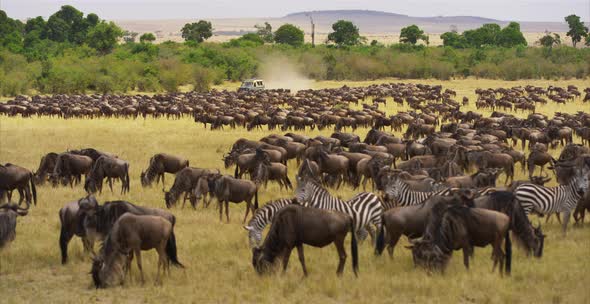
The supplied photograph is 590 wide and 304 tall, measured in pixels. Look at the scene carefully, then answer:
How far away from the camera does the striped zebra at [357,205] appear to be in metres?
13.4

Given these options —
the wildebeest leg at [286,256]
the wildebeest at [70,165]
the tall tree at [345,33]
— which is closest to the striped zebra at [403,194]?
the wildebeest leg at [286,256]

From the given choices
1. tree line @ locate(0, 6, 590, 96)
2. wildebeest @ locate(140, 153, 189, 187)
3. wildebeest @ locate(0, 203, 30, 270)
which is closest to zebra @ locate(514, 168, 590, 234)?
wildebeest @ locate(0, 203, 30, 270)

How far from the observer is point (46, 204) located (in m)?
18.6

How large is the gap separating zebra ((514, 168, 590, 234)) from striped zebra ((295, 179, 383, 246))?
2775 mm

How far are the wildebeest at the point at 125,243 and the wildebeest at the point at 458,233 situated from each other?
3.98m

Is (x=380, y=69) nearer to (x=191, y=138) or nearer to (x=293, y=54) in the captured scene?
(x=293, y=54)

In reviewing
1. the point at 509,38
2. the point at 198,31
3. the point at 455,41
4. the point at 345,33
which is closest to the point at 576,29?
the point at 509,38

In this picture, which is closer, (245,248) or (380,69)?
(245,248)

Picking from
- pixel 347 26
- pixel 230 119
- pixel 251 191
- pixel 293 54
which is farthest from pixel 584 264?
pixel 347 26

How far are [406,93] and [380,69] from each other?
40.1m

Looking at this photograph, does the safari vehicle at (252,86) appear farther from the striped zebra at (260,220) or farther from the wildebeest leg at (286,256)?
the wildebeest leg at (286,256)

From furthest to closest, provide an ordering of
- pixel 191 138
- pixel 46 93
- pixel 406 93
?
pixel 46 93 < pixel 406 93 < pixel 191 138

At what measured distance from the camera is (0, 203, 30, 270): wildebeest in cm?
1345

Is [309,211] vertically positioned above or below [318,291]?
above
